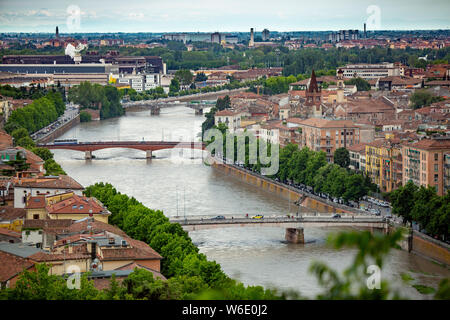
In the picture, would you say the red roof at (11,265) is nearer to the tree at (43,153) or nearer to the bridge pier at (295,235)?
the bridge pier at (295,235)

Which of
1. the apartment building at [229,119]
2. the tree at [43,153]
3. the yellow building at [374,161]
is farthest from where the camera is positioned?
the apartment building at [229,119]

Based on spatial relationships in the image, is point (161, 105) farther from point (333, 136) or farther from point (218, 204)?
point (218, 204)

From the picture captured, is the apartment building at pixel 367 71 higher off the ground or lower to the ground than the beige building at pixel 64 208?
→ higher

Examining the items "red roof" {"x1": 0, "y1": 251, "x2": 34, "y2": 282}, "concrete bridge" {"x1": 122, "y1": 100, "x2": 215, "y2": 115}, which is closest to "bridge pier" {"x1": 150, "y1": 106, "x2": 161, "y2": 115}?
"concrete bridge" {"x1": 122, "y1": 100, "x2": 215, "y2": 115}

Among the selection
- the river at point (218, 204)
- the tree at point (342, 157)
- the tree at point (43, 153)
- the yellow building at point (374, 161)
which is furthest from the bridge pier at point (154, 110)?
the yellow building at point (374, 161)

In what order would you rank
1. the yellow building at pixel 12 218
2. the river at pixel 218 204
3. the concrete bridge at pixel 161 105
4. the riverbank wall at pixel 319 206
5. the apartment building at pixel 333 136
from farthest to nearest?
the concrete bridge at pixel 161 105
the apartment building at pixel 333 136
the riverbank wall at pixel 319 206
the yellow building at pixel 12 218
the river at pixel 218 204

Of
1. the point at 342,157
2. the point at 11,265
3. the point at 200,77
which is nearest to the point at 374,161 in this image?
the point at 342,157
